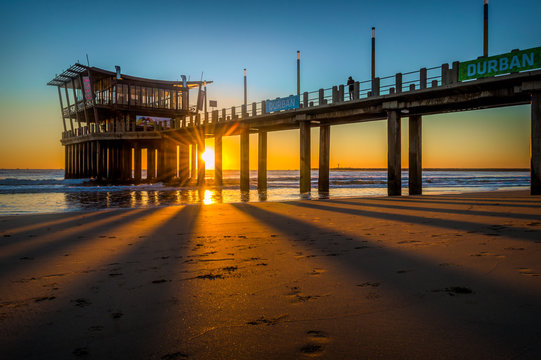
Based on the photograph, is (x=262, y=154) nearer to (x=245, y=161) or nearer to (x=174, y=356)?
(x=245, y=161)

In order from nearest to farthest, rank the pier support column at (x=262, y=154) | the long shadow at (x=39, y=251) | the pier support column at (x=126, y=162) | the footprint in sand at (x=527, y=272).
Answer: the footprint in sand at (x=527, y=272), the long shadow at (x=39, y=251), the pier support column at (x=262, y=154), the pier support column at (x=126, y=162)

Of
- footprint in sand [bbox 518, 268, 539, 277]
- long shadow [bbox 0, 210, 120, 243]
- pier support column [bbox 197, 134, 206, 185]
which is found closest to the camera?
footprint in sand [bbox 518, 268, 539, 277]

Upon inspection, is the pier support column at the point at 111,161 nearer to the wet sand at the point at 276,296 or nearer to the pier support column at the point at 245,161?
the pier support column at the point at 245,161

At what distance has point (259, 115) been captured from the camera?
2734 cm

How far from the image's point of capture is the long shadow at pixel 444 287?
7.34ft

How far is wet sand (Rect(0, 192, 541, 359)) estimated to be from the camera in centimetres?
213

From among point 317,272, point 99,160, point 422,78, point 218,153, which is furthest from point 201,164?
point 317,272

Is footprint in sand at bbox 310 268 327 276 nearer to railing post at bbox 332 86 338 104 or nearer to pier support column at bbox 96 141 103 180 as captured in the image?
railing post at bbox 332 86 338 104

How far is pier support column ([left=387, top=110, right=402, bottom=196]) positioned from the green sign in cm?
409

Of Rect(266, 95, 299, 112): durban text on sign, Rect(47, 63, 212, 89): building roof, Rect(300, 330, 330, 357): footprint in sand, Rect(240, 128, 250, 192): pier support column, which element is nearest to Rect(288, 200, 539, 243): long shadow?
Rect(300, 330, 330, 357): footprint in sand

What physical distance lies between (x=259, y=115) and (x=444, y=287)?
25.1m

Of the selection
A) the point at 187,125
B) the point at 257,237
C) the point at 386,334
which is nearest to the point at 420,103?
the point at 257,237

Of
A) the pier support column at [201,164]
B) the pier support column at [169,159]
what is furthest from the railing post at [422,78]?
the pier support column at [169,159]

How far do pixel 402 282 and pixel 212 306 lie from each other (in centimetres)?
184
